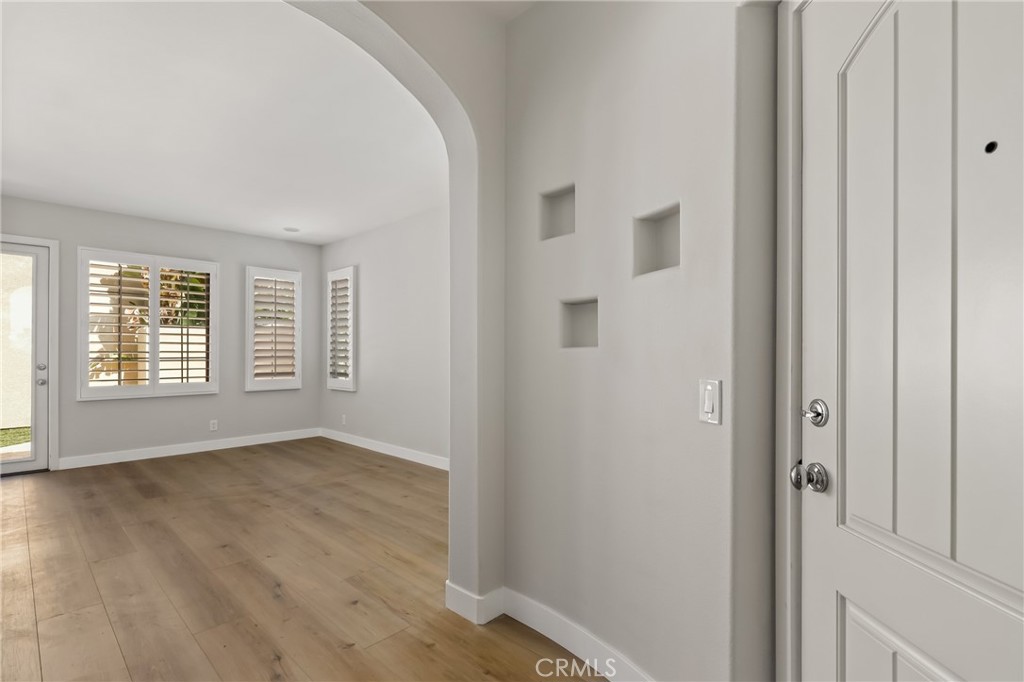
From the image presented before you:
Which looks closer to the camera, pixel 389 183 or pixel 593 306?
pixel 593 306

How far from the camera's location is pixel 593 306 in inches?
82.3

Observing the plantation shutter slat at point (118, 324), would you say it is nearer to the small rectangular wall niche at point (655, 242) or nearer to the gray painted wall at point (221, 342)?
the gray painted wall at point (221, 342)

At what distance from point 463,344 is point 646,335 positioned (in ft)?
2.97

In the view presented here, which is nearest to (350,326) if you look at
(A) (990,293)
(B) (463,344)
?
(B) (463,344)

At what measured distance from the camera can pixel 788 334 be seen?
1377 millimetres

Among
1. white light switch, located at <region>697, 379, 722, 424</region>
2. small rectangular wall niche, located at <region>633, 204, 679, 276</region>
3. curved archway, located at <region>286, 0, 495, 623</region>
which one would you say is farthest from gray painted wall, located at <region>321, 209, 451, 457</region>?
white light switch, located at <region>697, 379, 722, 424</region>

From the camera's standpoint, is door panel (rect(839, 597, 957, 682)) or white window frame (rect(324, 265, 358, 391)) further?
white window frame (rect(324, 265, 358, 391))

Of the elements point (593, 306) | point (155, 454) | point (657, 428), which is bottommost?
point (155, 454)

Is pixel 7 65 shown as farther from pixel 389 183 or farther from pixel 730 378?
pixel 730 378

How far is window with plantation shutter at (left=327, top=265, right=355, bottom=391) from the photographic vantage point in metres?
6.43

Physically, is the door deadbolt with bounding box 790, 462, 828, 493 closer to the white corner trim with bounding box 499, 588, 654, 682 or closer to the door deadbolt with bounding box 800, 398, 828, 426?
the door deadbolt with bounding box 800, 398, 828, 426

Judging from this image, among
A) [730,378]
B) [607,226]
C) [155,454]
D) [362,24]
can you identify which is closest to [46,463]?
[155,454]

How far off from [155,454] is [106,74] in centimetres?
434

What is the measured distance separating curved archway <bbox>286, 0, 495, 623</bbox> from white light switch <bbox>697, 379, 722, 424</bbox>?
1032 millimetres
